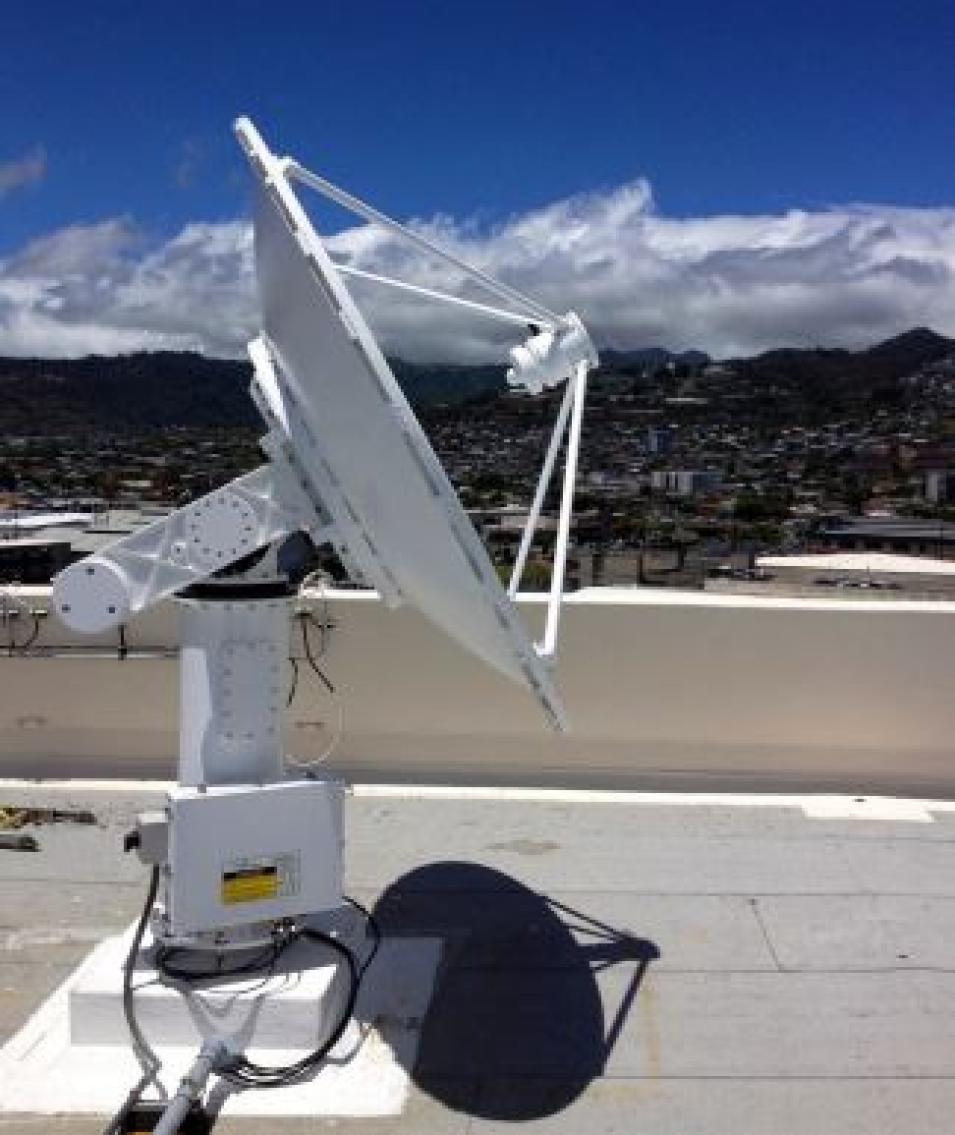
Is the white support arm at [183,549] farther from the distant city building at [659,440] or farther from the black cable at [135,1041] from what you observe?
the distant city building at [659,440]

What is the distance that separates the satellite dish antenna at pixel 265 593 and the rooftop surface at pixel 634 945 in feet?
1.95

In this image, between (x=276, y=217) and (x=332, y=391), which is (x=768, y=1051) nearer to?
(x=332, y=391)

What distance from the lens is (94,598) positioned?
376 cm

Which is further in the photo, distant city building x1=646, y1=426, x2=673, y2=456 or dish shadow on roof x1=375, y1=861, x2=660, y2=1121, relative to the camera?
distant city building x1=646, y1=426, x2=673, y2=456

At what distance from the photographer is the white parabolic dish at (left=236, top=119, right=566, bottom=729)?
2908 mm

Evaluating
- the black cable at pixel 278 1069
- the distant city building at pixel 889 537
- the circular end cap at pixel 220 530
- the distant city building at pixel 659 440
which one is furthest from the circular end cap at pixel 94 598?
the distant city building at pixel 889 537

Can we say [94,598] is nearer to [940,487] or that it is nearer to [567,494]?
[567,494]

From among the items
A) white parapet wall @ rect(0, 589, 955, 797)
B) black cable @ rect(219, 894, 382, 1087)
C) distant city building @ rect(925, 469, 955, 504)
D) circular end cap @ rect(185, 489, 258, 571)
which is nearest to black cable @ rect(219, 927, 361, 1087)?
black cable @ rect(219, 894, 382, 1087)

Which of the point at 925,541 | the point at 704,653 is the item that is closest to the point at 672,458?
the point at 925,541

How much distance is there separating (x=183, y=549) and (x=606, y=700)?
10.1 ft

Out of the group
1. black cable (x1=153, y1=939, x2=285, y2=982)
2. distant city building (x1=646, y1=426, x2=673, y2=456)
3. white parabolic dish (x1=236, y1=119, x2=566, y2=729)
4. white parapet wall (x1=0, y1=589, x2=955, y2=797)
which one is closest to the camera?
white parabolic dish (x1=236, y1=119, x2=566, y2=729)

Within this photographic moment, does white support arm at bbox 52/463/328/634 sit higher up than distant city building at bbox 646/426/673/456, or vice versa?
distant city building at bbox 646/426/673/456

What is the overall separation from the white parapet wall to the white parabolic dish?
259 cm

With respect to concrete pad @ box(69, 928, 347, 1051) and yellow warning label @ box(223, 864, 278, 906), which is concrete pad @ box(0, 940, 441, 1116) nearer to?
concrete pad @ box(69, 928, 347, 1051)
